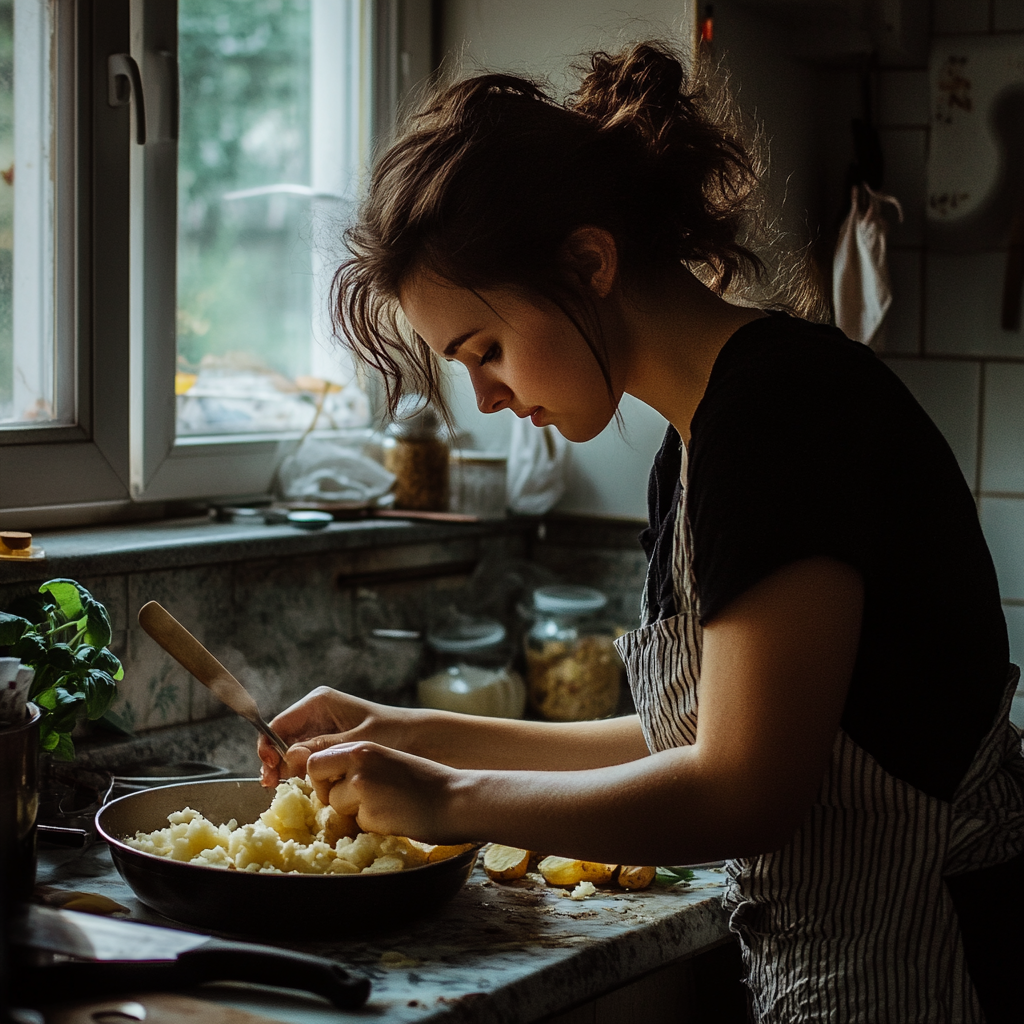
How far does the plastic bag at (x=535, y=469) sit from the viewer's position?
6.21 ft

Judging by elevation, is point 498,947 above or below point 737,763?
below

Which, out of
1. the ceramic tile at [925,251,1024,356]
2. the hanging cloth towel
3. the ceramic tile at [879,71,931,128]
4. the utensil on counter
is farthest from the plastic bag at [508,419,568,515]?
the utensil on counter

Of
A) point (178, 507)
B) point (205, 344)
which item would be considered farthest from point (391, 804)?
point (205, 344)

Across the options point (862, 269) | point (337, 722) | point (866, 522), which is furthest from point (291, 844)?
point (862, 269)

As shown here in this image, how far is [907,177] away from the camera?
194 centimetres

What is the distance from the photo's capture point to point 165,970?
0.82 m

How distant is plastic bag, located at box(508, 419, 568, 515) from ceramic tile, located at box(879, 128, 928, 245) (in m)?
0.62

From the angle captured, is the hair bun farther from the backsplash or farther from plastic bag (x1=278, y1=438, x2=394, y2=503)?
the backsplash

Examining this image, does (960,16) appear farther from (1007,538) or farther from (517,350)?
(517,350)

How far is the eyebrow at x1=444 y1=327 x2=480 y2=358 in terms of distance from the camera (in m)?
0.96

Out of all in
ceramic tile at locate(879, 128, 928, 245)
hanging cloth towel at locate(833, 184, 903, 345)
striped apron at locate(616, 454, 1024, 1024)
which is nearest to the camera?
striped apron at locate(616, 454, 1024, 1024)

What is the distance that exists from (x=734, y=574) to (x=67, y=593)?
0.71 metres

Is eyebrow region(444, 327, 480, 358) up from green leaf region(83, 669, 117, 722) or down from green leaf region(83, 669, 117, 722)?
up

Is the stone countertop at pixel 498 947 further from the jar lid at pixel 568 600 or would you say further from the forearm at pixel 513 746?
the jar lid at pixel 568 600
